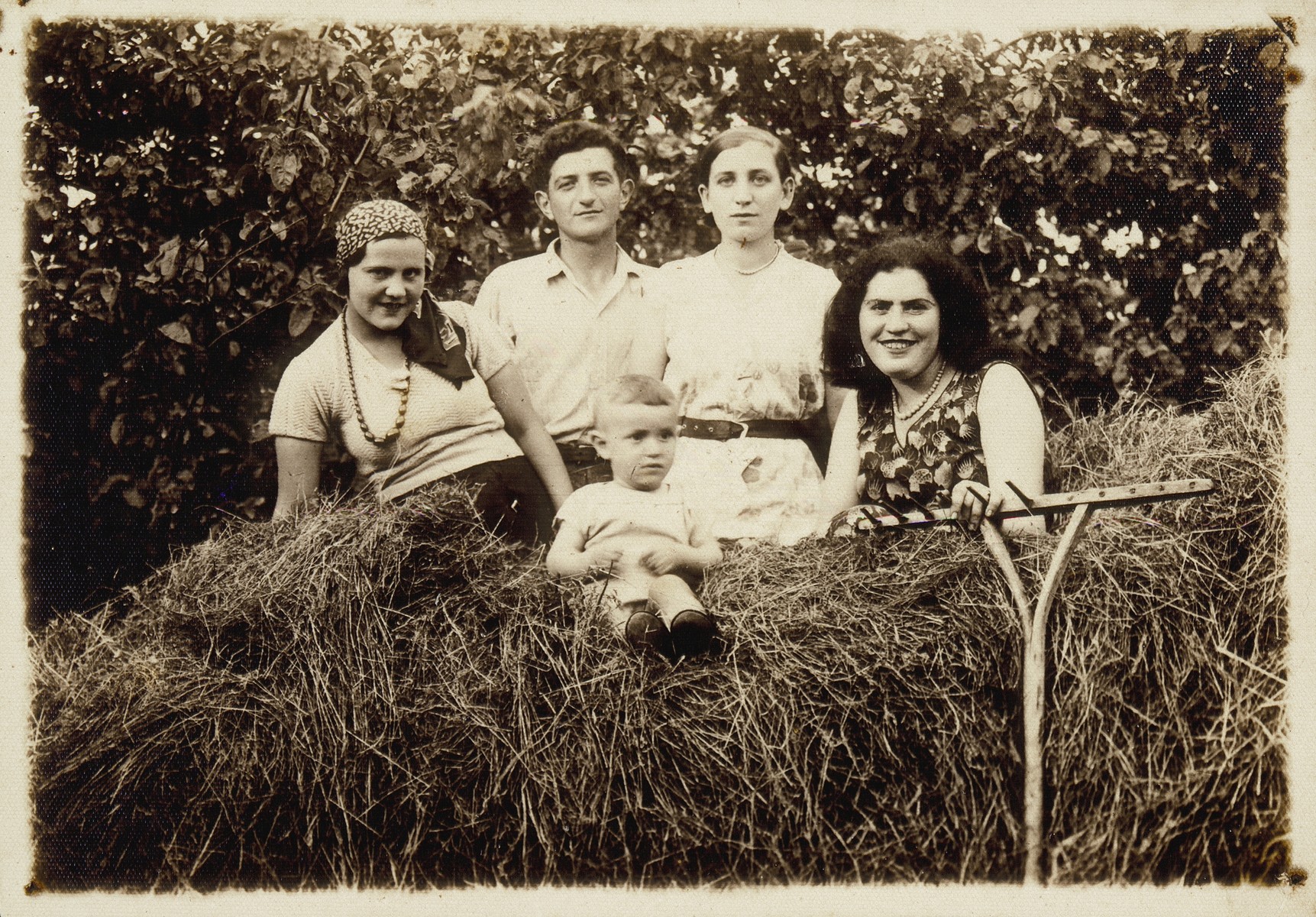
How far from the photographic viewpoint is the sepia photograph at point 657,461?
9.76 ft

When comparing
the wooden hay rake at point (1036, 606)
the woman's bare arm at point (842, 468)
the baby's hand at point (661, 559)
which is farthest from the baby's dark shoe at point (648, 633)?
the woman's bare arm at point (842, 468)

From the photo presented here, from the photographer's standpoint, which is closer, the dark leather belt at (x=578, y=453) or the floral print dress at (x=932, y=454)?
the floral print dress at (x=932, y=454)

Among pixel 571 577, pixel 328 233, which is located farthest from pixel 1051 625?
pixel 328 233

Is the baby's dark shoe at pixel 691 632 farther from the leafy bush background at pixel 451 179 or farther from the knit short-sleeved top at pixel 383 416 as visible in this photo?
the leafy bush background at pixel 451 179

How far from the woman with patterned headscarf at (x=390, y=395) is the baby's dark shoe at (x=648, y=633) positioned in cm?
69

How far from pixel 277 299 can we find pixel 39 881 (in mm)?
1856

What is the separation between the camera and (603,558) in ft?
10.9

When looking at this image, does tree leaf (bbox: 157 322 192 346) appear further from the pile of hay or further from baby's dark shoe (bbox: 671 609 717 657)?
baby's dark shoe (bbox: 671 609 717 657)

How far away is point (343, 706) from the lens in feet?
9.86

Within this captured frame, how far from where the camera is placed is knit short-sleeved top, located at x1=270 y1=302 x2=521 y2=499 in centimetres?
355

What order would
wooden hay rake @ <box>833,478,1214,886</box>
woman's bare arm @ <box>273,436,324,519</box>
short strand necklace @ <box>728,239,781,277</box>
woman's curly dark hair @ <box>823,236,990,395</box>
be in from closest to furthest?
wooden hay rake @ <box>833,478,1214,886</box> → woman's curly dark hair @ <box>823,236,990,395</box> → woman's bare arm @ <box>273,436,324,519</box> → short strand necklace @ <box>728,239,781,277</box>

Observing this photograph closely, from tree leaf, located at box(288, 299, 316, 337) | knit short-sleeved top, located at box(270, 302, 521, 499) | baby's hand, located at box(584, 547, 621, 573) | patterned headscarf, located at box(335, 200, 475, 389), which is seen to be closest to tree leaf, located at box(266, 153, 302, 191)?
patterned headscarf, located at box(335, 200, 475, 389)

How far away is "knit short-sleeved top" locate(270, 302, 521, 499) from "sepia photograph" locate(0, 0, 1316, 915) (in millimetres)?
16

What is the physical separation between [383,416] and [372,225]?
59cm
